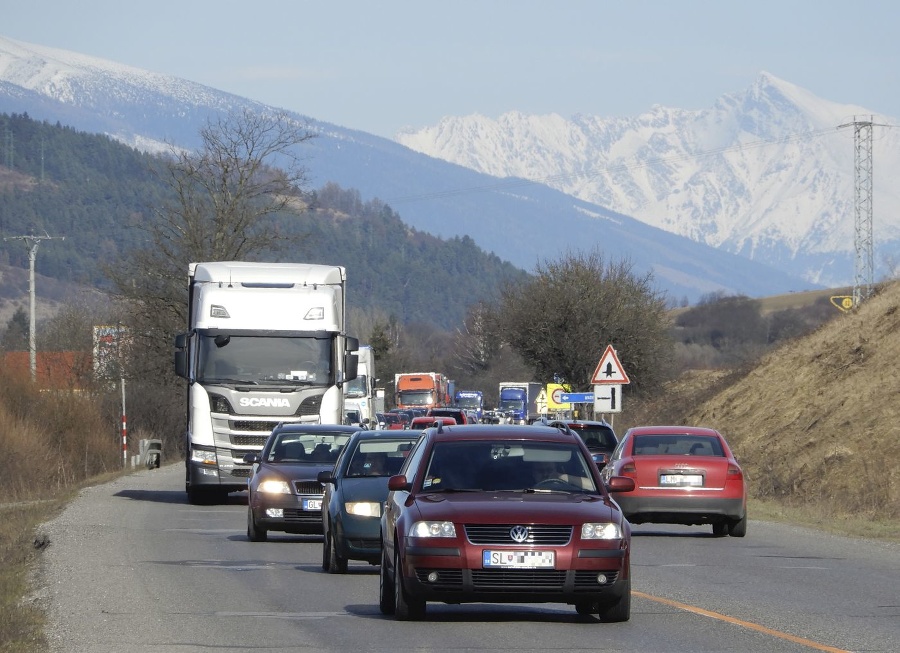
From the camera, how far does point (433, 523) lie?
11.6 m

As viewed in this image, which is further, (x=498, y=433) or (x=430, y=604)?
(x=430, y=604)

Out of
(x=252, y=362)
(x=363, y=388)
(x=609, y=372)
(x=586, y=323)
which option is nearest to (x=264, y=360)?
(x=252, y=362)

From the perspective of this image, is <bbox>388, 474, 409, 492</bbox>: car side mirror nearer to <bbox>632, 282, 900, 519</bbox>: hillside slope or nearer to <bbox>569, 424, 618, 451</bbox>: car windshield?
<bbox>632, 282, 900, 519</bbox>: hillside slope

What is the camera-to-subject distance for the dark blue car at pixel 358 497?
16328 millimetres

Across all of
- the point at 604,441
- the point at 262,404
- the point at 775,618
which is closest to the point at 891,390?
the point at 604,441

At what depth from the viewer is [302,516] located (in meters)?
20.7

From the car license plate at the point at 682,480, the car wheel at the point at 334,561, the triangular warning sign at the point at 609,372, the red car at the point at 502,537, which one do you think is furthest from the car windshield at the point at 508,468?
the triangular warning sign at the point at 609,372

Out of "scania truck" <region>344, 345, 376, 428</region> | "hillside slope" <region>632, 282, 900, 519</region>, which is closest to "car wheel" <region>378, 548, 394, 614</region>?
"hillside slope" <region>632, 282, 900, 519</region>

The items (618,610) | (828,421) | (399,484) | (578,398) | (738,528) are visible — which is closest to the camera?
(618,610)

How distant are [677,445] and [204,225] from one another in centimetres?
4373

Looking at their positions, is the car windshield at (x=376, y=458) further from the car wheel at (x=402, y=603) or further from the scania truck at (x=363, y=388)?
the scania truck at (x=363, y=388)

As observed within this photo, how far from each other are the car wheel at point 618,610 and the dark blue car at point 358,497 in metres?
4.50

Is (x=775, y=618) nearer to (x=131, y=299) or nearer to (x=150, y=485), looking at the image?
(x=150, y=485)

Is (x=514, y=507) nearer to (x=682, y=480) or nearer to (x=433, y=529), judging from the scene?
(x=433, y=529)
